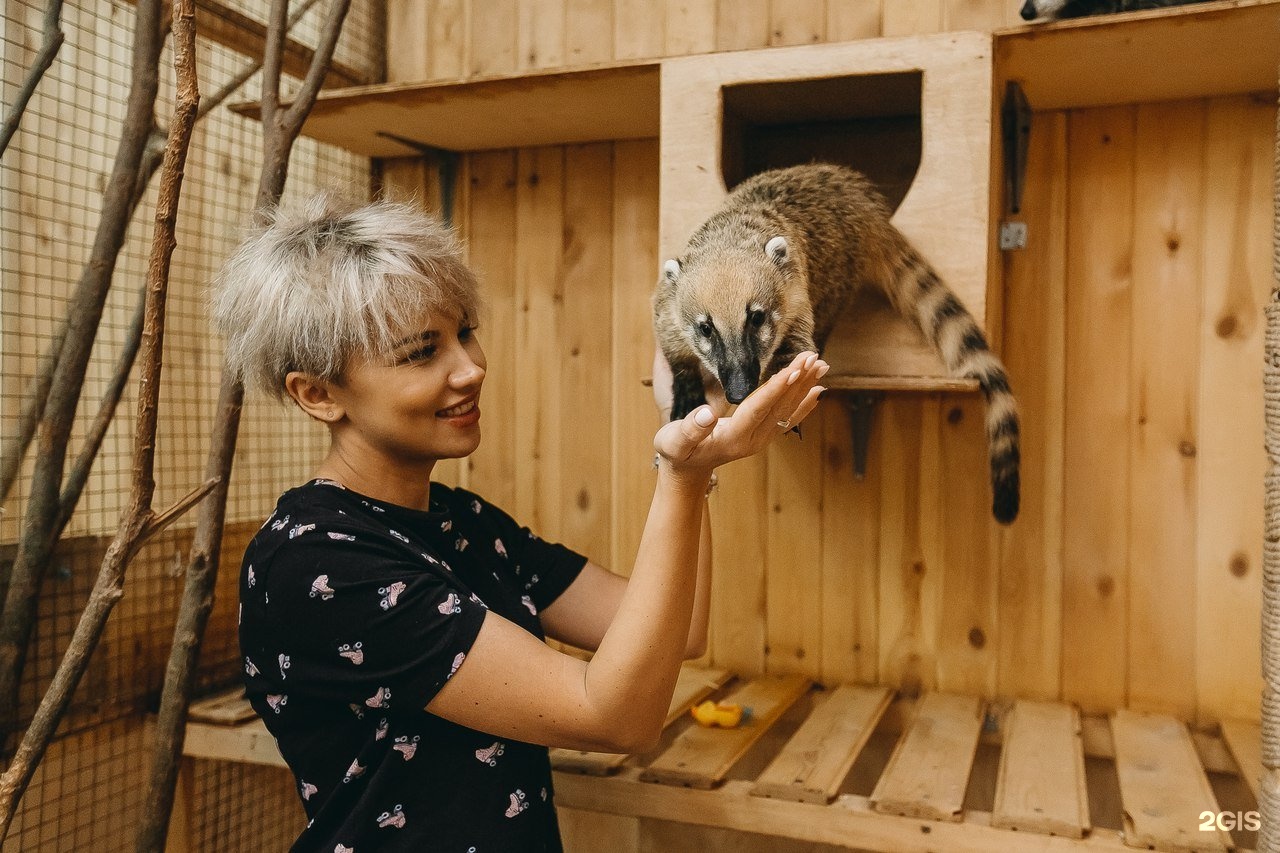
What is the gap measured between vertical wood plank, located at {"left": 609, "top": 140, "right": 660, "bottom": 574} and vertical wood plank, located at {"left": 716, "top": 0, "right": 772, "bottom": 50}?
31cm

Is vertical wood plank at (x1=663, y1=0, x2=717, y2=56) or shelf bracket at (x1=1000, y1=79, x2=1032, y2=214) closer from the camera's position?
shelf bracket at (x1=1000, y1=79, x2=1032, y2=214)

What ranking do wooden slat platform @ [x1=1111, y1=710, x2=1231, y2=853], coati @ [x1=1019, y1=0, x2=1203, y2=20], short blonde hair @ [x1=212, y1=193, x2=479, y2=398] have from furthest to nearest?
coati @ [x1=1019, y1=0, x2=1203, y2=20] < wooden slat platform @ [x1=1111, y1=710, x2=1231, y2=853] < short blonde hair @ [x1=212, y1=193, x2=479, y2=398]

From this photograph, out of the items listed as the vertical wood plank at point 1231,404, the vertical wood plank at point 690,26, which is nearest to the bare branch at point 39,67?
the vertical wood plank at point 690,26

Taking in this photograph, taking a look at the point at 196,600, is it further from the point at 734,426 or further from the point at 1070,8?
the point at 1070,8

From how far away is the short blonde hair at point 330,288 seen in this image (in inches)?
51.2

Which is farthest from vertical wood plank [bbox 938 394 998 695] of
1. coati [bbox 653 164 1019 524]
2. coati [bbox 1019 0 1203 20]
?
coati [bbox 1019 0 1203 20]

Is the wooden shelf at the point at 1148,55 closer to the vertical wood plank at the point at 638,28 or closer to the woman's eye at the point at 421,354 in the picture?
the vertical wood plank at the point at 638,28

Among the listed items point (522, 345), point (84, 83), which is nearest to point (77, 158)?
point (84, 83)

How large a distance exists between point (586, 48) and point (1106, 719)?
2087mm

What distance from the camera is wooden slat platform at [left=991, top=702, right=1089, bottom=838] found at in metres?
→ 1.63

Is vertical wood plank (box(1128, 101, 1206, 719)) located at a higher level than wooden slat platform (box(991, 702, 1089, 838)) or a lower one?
higher

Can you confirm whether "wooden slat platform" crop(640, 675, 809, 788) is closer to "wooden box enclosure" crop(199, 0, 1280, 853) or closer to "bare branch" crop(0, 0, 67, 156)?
"wooden box enclosure" crop(199, 0, 1280, 853)

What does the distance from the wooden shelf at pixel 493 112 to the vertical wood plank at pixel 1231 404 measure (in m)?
1.27

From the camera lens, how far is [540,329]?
2.69 meters
